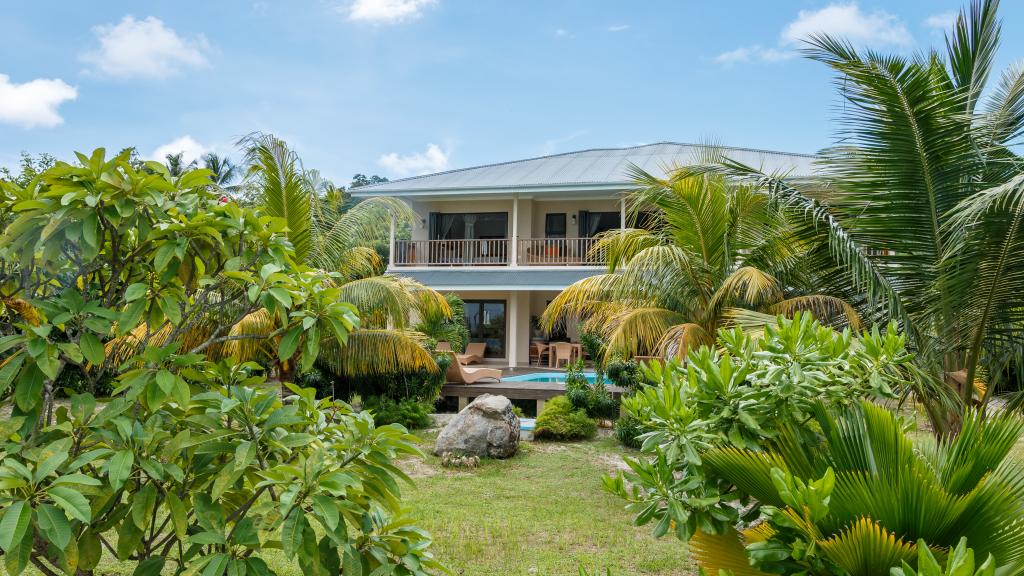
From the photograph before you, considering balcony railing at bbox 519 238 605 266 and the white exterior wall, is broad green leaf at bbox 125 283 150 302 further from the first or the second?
the white exterior wall

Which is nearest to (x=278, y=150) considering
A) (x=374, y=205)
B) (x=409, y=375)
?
(x=374, y=205)

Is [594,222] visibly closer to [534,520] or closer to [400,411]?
[400,411]

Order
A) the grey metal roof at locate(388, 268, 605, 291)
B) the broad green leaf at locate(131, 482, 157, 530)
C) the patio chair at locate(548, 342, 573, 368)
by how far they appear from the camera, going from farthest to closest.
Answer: the patio chair at locate(548, 342, 573, 368)
the grey metal roof at locate(388, 268, 605, 291)
the broad green leaf at locate(131, 482, 157, 530)

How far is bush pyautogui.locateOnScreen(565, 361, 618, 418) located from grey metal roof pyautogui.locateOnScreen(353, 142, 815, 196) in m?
8.33

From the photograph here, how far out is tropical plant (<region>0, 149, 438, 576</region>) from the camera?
7.13 ft

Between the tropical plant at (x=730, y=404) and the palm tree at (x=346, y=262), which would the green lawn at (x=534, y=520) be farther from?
the palm tree at (x=346, y=262)

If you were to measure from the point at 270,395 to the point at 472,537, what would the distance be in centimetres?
409

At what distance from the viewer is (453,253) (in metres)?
22.2

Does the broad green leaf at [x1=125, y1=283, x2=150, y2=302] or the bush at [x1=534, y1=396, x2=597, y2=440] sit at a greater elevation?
the broad green leaf at [x1=125, y1=283, x2=150, y2=302]

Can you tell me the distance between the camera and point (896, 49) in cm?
548

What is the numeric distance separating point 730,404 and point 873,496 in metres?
0.56

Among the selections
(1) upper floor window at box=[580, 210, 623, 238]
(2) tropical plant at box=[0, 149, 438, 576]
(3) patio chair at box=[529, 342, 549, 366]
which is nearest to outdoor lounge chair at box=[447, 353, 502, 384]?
(3) patio chair at box=[529, 342, 549, 366]

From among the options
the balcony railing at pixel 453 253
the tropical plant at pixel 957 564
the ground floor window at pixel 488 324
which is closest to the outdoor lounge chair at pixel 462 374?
the balcony railing at pixel 453 253

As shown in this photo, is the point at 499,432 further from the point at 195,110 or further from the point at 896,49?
the point at 195,110
